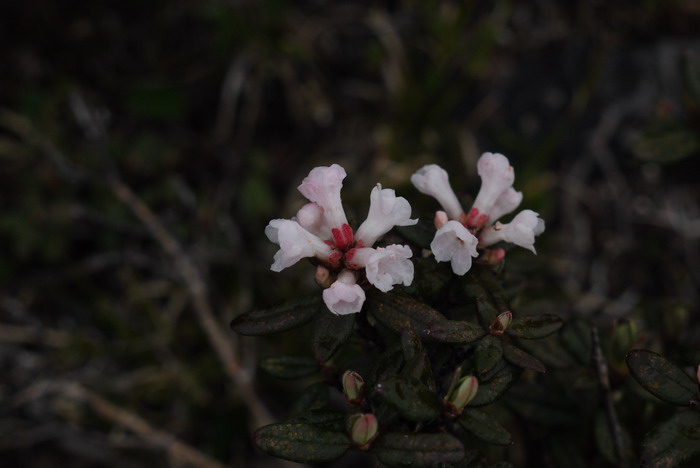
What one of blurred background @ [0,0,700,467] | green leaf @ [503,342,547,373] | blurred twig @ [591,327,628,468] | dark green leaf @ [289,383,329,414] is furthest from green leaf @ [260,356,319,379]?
blurred background @ [0,0,700,467]

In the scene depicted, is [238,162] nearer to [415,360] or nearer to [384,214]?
[384,214]

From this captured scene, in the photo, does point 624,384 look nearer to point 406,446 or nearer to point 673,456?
point 673,456

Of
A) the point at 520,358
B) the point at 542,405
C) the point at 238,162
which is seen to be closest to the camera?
the point at 520,358

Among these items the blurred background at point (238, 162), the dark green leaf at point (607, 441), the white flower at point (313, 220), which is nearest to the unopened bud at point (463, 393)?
the white flower at point (313, 220)

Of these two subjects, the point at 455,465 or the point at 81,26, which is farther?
the point at 81,26

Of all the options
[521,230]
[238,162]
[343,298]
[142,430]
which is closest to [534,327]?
[521,230]

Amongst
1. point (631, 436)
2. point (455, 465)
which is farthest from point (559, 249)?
point (455, 465)
